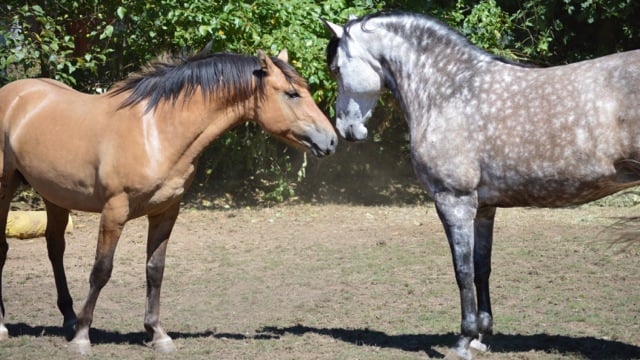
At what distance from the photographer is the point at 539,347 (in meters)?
5.38

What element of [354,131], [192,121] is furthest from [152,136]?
[354,131]

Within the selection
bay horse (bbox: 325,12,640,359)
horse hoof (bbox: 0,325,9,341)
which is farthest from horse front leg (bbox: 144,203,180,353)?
bay horse (bbox: 325,12,640,359)

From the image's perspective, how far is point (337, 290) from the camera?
7137 millimetres

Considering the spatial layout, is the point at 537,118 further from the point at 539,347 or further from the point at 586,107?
the point at 539,347

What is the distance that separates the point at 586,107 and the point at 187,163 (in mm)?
2364

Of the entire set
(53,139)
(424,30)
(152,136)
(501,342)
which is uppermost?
(424,30)

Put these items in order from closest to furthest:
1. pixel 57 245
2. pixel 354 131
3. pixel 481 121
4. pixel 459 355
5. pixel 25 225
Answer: pixel 481 121, pixel 459 355, pixel 354 131, pixel 57 245, pixel 25 225

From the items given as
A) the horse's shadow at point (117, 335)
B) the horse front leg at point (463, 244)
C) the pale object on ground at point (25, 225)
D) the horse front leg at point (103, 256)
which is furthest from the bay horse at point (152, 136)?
the pale object on ground at point (25, 225)

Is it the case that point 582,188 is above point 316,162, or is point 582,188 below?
above

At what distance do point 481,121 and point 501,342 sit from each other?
5.05ft

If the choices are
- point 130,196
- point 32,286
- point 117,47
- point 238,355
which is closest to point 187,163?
point 130,196

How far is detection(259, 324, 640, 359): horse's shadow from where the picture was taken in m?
5.25

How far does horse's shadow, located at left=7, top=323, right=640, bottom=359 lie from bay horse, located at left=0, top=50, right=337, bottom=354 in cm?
41

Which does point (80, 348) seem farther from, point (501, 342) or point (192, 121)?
point (501, 342)
